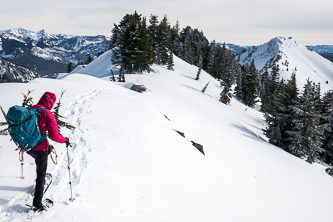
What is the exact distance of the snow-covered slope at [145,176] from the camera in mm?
5168

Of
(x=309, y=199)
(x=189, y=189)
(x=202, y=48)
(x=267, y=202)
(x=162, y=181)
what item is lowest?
(x=309, y=199)

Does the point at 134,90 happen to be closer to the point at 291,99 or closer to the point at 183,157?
the point at 183,157

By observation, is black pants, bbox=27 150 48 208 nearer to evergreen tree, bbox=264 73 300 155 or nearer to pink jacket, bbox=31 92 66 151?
pink jacket, bbox=31 92 66 151

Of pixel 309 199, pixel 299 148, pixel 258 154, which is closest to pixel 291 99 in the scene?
pixel 299 148

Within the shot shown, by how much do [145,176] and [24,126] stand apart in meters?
4.37

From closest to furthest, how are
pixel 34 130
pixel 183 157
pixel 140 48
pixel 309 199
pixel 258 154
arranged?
pixel 34 130, pixel 183 157, pixel 309 199, pixel 258 154, pixel 140 48

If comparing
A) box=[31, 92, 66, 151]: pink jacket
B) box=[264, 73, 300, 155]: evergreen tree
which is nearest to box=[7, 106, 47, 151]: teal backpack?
box=[31, 92, 66, 151]: pink jacket

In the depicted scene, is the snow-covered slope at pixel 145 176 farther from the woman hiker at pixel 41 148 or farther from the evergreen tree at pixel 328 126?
the evergreen tree at pixel 328 126

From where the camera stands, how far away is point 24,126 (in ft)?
12.8

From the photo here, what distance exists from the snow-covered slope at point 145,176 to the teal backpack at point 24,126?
178 cm

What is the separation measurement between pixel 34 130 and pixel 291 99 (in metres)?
27.8

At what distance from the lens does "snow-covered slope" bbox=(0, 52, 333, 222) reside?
517cm

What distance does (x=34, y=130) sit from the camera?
4.07 m

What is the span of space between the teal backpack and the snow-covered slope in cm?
178
